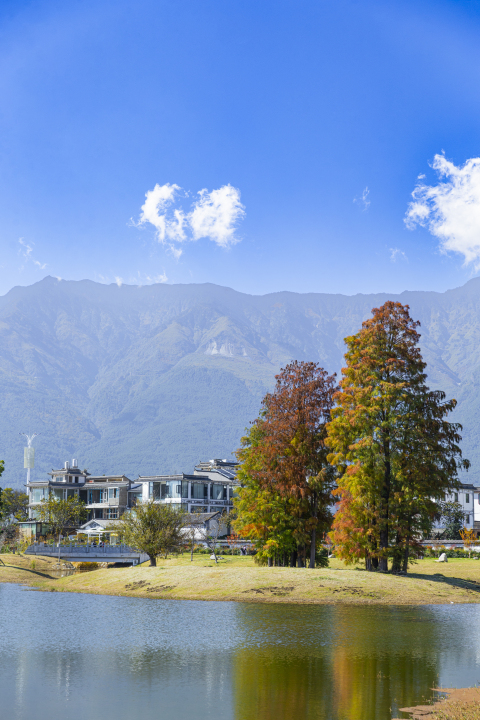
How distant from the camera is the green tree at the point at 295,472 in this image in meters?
53.4

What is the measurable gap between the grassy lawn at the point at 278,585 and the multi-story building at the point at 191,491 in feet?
219

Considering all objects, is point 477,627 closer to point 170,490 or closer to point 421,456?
point 421,456

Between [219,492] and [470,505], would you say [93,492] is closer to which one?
Result: [219,492]

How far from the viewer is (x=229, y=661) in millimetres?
23781

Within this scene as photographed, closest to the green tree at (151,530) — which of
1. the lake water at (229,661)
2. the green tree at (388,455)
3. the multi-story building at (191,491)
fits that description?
the green tree at (388,455)

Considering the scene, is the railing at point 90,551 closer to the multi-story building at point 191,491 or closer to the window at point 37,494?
the multi-story building at point 191,491

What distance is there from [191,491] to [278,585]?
3274 inches

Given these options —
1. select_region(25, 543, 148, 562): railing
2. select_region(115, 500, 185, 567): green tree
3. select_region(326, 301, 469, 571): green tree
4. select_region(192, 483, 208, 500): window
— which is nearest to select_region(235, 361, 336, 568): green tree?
select_region(326, 301, 469, 571): green tree

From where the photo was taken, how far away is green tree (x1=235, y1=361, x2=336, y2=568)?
2103 inches

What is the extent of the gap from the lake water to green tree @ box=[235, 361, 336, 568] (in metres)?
14.7

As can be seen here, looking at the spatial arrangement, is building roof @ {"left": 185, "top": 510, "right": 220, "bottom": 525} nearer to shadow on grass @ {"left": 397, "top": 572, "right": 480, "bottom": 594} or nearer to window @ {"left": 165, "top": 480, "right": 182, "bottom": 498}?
window @ {"left": 165, "top": 480, "right": 182, "bottom": 498}

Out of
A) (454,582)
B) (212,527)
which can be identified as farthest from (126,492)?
(454,582)

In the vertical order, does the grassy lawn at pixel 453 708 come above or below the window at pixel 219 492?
above

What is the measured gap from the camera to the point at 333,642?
1073 inches
